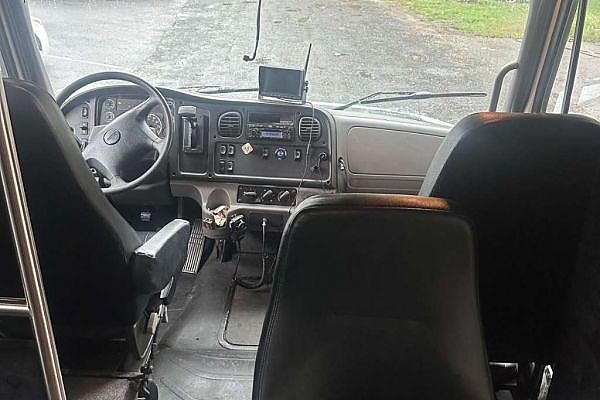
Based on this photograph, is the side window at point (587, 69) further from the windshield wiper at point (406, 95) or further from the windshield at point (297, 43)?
the windshield wiper at point (406, 95)

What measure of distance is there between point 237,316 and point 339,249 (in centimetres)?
138

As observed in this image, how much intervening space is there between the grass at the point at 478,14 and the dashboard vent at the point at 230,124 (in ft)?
2.50

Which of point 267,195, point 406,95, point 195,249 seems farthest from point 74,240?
point 406,95

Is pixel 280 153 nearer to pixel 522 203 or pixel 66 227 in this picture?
pixel 66 227

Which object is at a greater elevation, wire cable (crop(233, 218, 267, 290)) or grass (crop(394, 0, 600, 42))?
grass (crop(394, 0, 600, 42))

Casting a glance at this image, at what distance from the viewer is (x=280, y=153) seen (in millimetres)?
2402

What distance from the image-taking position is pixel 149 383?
1787 millimetres

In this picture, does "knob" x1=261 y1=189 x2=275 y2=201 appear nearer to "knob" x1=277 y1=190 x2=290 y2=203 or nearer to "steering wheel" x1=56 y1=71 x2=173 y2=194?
"knob" x1=277 y1=190 x2=290 y2=203

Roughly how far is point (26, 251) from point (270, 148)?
1.46m

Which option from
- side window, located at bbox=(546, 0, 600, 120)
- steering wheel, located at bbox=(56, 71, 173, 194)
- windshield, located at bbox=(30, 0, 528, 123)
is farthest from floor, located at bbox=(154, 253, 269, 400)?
side window, located at bbox=(546, 0, 600, 120)

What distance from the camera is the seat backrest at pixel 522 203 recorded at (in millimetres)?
1305

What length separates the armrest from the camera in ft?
5.30

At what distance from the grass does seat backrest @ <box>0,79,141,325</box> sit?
4.48ft

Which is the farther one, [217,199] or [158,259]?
[217,199]
